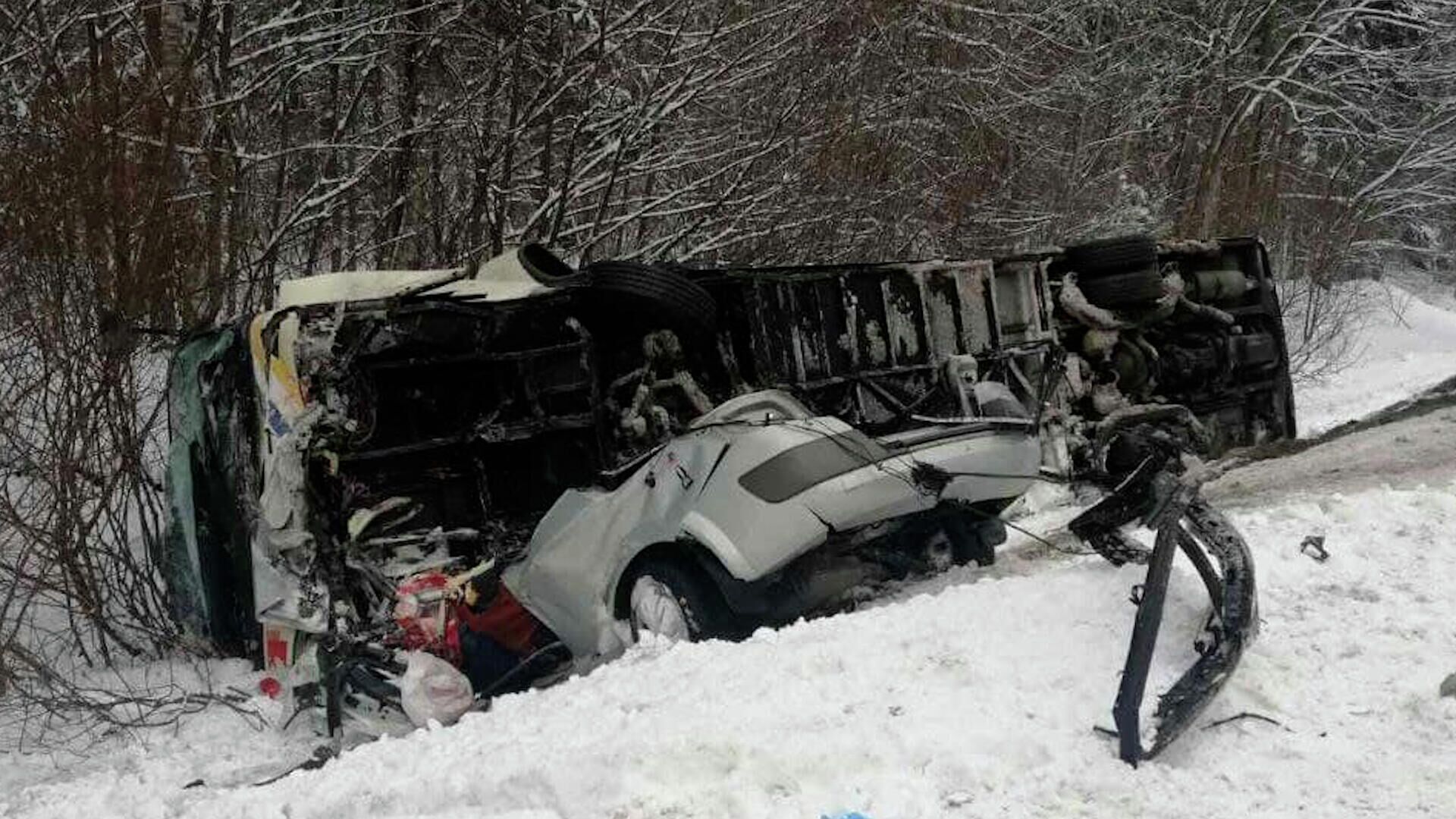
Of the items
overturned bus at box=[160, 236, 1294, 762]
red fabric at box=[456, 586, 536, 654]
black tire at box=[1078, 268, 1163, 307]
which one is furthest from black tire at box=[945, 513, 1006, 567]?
black tire at box=[1078, 268, 1163, 307]

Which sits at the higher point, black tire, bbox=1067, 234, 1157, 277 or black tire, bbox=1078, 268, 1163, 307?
black tire, bbox=1067, 234, 1157, 277

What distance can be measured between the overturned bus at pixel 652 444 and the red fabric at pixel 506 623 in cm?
7

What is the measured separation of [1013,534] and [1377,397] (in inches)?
404

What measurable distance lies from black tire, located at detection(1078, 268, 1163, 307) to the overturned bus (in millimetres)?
19

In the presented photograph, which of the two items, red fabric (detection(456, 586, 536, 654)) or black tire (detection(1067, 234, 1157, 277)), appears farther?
black tire (detection(1067, 234, 1157, 277))

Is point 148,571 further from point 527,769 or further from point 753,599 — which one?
point 527,769

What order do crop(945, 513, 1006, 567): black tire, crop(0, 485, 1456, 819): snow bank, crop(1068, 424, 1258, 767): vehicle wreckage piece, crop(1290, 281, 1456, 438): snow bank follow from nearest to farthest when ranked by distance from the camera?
crop(0, 485, 1456, 819): snow bank
crop(1068, 424, 1258, 767): vehicle wreckage piece
crop(945, 513, 1006, 567): black tire
crop(1290, 281, 1456, 438): snow bank

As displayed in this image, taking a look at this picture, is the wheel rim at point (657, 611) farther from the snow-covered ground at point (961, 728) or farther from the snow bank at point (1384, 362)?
the snow bank at point (1384, 362)

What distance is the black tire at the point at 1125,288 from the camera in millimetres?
7746

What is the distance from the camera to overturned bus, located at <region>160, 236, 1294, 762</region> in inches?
183

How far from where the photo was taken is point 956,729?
10.1ft

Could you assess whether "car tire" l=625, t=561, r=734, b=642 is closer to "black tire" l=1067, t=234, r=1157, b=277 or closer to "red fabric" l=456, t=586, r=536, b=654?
"red fabric" l=456, t=586, r=536, b=654

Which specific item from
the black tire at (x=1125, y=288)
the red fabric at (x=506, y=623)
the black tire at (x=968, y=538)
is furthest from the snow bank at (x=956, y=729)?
the black tire at (x=1125, y=288)

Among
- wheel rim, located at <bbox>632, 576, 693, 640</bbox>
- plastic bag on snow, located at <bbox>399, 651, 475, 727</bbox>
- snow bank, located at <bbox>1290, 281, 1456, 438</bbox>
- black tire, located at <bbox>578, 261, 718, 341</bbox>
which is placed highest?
black tire, located at <bbox>578, 261, 718, 341</bbox>
